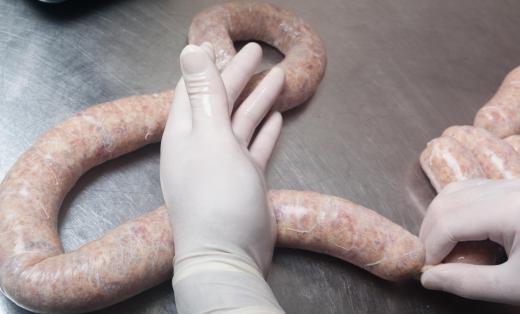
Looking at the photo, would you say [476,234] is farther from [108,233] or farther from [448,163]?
[108,233]

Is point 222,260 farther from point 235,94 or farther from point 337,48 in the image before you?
point 337,48

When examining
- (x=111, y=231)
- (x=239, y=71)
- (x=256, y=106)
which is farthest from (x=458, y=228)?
(x=111, y=231)

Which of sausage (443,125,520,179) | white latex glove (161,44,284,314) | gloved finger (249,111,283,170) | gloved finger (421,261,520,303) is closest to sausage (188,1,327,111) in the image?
gloved finger (249,111,283,170)

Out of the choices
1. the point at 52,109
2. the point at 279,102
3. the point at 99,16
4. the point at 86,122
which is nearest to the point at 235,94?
the point at 279,102

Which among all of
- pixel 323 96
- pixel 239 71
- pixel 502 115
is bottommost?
pixel 323 96

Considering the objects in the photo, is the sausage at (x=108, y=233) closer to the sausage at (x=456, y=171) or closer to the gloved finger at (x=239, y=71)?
the sausage at (x=456, y=171)
